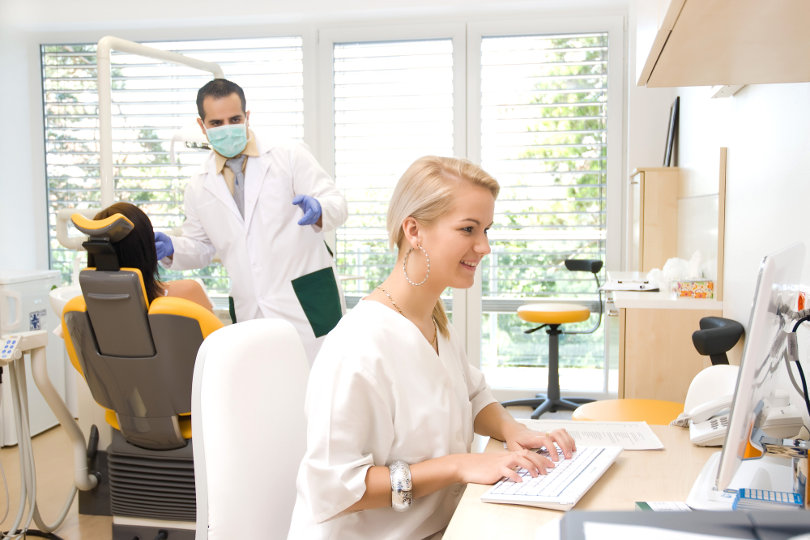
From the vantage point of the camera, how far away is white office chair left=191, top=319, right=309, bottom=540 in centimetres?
109

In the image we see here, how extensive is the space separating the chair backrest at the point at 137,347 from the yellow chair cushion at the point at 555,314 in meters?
2.10

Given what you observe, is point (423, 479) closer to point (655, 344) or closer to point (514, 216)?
point (655, 344)

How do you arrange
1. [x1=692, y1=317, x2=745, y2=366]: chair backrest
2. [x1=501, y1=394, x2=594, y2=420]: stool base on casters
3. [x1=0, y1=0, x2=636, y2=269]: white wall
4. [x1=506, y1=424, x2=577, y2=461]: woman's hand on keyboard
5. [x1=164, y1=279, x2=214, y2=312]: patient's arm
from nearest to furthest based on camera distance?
[x1=506, y1=424, x2=577, y2=461]: woman's hand on keyboard
[x1=692, y1=317, x2=745, y2=366]: chair backrest
[x1=164, y1=279, x2=214, y2=312]: patient's arm
[x1=501, y1=394, x2=594, y2=420]: stool base on casters
[x1=0, y1=0, x2=636, y2=269]: white wall

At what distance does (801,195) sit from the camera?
66.7 inches

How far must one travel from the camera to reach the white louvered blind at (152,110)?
4305mm

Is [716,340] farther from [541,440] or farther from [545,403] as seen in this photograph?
[545,403]

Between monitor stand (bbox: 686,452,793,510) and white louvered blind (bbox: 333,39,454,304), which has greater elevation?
white louvered blind (bbox: 333,39,454,304)

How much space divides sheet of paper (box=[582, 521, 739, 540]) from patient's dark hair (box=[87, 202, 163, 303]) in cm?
175

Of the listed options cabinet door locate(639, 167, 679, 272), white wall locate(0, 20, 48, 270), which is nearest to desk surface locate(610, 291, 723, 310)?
cabinet door locate(639, 167, 679, 272)

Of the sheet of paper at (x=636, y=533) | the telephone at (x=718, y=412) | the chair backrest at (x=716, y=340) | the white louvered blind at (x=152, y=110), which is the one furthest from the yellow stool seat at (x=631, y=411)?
the white louvered blind at (x=152, y=110)

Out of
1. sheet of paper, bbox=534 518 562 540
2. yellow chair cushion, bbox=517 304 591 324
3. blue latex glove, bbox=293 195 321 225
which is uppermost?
blue latex glove, bbox=293 195 321 225

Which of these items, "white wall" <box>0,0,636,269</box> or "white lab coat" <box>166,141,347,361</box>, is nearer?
"white lab coat" <box>166,141,347,361</box>

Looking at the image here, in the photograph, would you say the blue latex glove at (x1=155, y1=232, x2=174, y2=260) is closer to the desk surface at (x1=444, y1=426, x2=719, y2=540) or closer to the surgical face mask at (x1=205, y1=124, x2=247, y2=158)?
the surgical face mask at (x1=205, y1=124, x2=247, y2=158)

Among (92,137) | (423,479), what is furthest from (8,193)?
(423,479)
